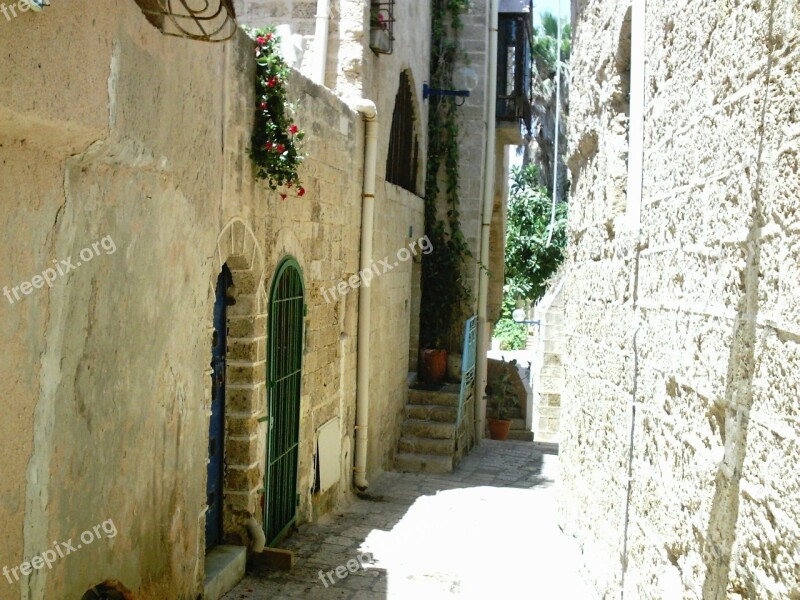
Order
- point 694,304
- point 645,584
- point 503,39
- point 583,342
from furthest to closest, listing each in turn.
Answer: point 503,39, point 583,342, point 645,584, point 694,304

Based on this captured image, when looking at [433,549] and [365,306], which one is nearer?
[433,549]

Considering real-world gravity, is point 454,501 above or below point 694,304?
below

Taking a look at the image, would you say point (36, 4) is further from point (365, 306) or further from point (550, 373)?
point (550, 373)

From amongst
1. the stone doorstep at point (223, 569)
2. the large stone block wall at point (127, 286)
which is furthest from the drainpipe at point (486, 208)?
the stone doorstep at point (223, 569)

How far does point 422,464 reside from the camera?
9875 millimetres

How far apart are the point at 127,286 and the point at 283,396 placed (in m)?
2.49

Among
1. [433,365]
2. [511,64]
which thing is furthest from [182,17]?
[511,64]

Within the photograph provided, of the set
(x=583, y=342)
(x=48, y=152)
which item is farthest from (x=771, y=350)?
(x=583, y=342)

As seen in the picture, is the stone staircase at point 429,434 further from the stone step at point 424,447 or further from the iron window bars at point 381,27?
the iron window bars at point 381,27

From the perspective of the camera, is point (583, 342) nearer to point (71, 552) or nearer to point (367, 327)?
point (367, 327)

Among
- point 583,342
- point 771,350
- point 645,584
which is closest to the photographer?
point 771,350

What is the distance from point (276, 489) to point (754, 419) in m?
4.02

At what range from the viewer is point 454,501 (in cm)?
814

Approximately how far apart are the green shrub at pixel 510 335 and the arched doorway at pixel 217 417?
23.0 meters
